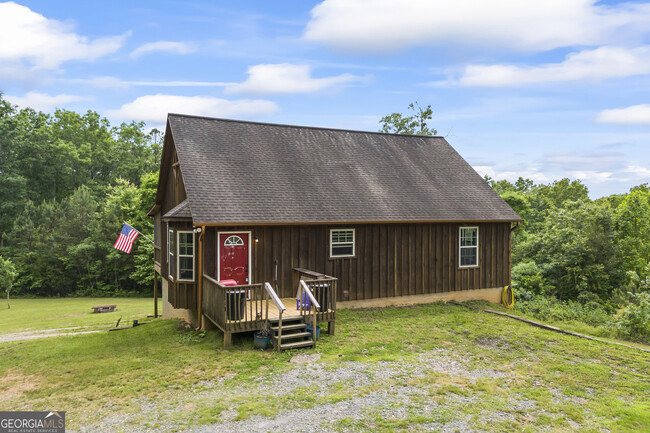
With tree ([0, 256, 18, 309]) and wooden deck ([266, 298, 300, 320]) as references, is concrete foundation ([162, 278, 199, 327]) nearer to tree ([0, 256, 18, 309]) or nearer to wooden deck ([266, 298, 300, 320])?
wooden deck ([266, 298, 300, 320])

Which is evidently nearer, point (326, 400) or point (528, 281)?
point (326, 400)

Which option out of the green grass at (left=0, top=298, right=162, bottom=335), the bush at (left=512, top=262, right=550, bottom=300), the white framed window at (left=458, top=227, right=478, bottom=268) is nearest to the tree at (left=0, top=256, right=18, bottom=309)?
the green grass at (left=0, top=298, right=162, bottom=335)

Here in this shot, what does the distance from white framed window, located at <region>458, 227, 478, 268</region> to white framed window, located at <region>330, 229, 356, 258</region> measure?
4307 millimetres

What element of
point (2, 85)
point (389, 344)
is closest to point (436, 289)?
point (389, 344)

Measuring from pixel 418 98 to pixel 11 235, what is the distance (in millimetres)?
36214

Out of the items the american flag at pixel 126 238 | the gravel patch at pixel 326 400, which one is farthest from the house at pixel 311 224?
the gravel patch at pixel 326 400

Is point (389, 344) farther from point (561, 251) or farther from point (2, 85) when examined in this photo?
point (2, 85)

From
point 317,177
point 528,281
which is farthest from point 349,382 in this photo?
point 528,281

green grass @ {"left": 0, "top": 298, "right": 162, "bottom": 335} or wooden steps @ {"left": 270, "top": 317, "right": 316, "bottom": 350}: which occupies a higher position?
wooden steps @ {"left": 270, "top": 317, "right": 316, "bottom": 350}

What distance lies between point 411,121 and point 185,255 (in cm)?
2714

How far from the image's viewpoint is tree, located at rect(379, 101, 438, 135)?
111 ft

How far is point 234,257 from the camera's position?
11203 mm

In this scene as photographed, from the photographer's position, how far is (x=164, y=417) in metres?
6.09

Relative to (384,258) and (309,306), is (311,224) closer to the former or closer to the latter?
(384,258)
